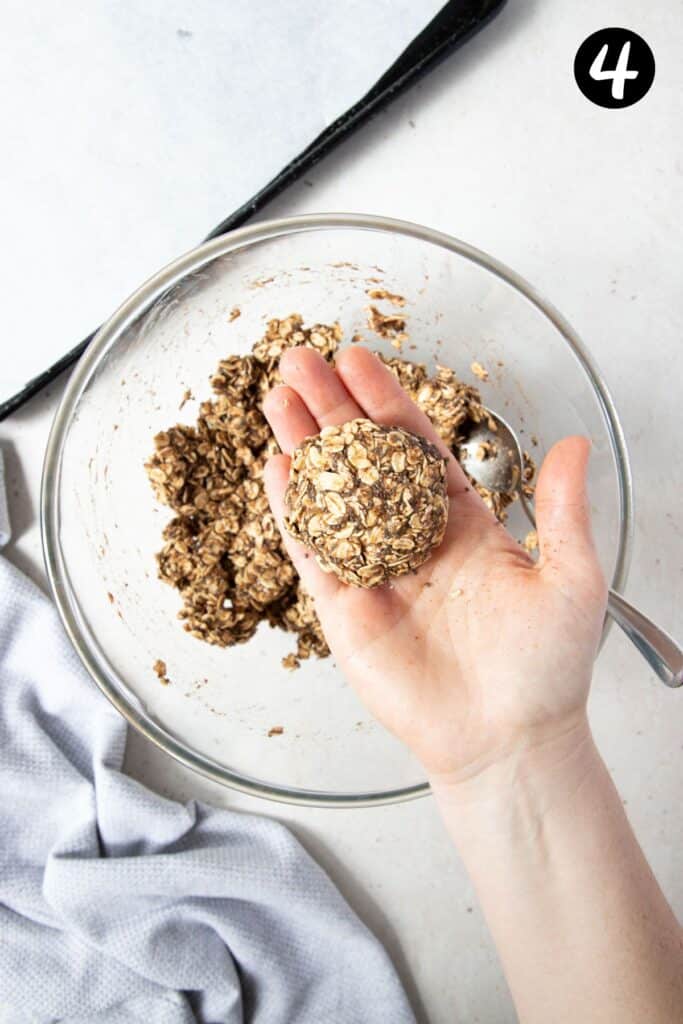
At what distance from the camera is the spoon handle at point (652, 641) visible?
1.11m

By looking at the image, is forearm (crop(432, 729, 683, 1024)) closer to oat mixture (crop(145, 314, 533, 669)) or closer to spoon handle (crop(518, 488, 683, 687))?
spoon handle (crop(518, 488, 683, 687))

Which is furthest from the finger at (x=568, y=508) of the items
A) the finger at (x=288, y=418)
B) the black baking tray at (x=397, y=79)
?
the black baking tray at (x=397, y=79)

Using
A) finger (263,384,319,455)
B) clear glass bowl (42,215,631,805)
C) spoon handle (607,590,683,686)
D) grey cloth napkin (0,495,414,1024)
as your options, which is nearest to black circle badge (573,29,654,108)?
clear glass bowl (42,215,631,805)

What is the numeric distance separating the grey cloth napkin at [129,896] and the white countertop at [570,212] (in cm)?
7

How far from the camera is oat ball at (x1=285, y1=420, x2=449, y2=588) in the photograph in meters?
1.09

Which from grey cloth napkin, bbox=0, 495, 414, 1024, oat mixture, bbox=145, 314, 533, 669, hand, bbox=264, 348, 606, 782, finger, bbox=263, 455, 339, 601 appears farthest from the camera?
grey cloth napkin, bbox=0, 495, 414, 1024

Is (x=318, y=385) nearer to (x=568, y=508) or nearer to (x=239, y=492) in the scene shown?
(x=239, y=492)

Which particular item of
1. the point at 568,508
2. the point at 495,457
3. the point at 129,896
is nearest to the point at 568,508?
Answer: the point at 568,508

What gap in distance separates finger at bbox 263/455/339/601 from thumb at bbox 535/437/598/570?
31 cm

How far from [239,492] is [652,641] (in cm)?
63

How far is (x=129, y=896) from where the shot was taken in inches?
58.3

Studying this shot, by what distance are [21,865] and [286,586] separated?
2.15ft

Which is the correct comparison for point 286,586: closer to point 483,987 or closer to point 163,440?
point 163,440

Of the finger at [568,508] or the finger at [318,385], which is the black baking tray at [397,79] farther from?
the finger at [568,508]
